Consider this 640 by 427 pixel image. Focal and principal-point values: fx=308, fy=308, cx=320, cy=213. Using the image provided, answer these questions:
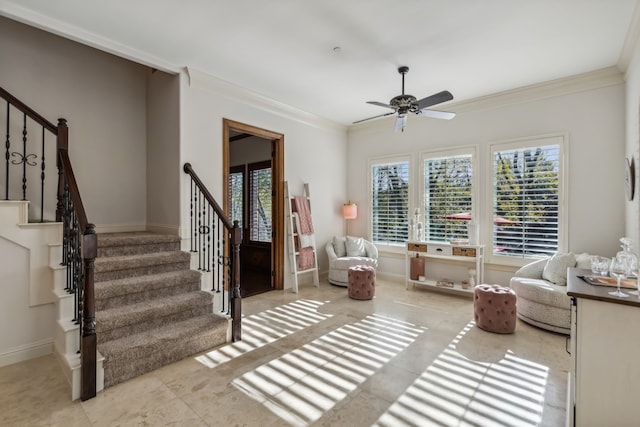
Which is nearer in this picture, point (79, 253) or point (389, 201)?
point (79, 253)

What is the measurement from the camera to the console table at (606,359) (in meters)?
1.60

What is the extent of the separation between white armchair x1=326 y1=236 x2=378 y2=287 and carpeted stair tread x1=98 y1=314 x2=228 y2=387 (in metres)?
2.63

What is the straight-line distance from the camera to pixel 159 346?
264 centimetres

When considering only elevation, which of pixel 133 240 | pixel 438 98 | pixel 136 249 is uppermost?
pixel 438 98

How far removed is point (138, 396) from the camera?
2244mm

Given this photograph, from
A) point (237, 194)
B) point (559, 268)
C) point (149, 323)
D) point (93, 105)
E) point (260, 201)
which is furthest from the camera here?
point (237, 194)

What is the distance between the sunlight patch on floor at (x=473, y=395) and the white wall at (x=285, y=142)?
3091 millimetres

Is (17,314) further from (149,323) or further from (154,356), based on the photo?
(154,356)

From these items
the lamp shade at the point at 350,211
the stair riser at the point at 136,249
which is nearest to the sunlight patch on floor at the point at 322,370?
the stair riser at the point at 136,249

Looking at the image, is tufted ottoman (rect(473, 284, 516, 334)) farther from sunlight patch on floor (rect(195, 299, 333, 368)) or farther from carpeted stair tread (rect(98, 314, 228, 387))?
carpeted stair tread (rect(98, 314, 228, 387))

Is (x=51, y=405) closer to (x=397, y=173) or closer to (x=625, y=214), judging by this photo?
(x=397, y=173)

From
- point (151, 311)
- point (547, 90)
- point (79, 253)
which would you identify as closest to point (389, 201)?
point (547, 90)

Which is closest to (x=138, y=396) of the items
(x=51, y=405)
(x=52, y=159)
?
(x=51, y=405)

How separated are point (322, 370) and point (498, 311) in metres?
2.12
